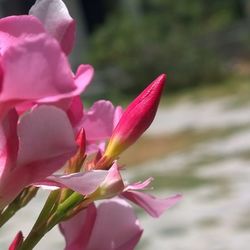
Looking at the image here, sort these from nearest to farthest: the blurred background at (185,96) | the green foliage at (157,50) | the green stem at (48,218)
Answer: the green stem at (48,218) → the blurred background at (185,96) → the green foliage at (157,50)

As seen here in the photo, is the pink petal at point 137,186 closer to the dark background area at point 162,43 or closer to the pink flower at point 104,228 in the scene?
the pink flower at point 104,228

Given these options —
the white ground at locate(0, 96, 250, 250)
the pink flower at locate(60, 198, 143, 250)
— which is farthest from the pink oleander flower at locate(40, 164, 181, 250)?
the white ground at locate(0, 96, 250, 250)

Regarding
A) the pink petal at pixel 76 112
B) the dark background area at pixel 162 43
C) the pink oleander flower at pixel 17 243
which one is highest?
the pink petal at pixel 76 112

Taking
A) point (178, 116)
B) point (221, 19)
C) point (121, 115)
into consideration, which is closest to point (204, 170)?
point (178, 116)

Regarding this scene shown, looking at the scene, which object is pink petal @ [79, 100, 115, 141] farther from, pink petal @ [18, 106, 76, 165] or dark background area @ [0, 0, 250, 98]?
dark background area @ [0, 0, 250, 98]

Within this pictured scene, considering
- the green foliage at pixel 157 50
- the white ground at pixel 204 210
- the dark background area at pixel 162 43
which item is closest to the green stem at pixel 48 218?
the white ground at pixel 204 210
